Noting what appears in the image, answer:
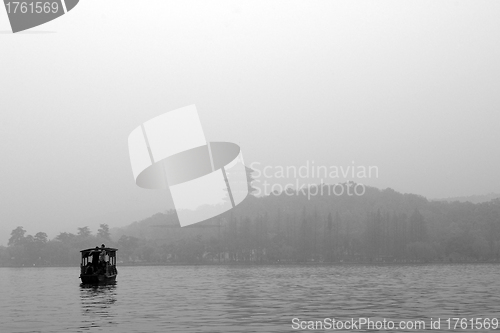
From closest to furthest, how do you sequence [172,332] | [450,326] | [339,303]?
1. [172,332]
2. [450,326]
3. [339,303]

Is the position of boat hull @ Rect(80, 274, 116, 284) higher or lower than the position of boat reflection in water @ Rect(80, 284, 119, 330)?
higher

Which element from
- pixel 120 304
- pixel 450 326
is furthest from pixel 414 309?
pixel 120 304

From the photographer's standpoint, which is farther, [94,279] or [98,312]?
[94,279]

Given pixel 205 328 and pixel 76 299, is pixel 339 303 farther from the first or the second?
pixel 76 299

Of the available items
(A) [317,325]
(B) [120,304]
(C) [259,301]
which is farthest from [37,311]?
(A) [317,325]

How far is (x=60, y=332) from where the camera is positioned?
104ft

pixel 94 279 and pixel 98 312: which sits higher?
pixel 94 279

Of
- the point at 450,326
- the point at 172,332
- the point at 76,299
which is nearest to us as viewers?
the point at 172,332

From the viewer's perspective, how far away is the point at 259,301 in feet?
164

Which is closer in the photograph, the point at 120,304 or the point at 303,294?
the point at 120,304

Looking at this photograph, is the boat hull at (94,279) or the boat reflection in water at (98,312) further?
the boat hull at (94,279)

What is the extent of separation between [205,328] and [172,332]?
204 cm

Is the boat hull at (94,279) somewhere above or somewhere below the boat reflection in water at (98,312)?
above

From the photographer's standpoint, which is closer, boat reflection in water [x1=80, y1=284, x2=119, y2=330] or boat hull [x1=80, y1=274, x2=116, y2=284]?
boat reflection in water [x1=80, y1=284, x2=119, y2=330]
